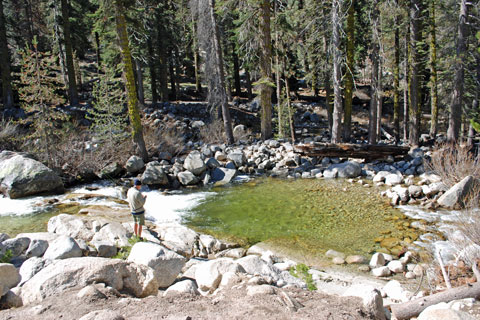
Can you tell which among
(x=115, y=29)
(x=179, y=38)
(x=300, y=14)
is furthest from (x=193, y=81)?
(x=115, y=29)

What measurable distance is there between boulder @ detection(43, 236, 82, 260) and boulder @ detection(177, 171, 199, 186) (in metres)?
7.49

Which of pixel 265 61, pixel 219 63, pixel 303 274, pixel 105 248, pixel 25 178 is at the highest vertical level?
pixel 219 63

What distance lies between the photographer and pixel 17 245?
20.2ft

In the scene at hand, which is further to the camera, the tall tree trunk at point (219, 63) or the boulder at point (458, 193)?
the tall tree trunk at point (219, 63)

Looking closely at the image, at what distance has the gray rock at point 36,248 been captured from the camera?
6043 mm

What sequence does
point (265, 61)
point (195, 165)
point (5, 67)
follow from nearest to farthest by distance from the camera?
point (195, 165), point (265, 61), point (5, 67)

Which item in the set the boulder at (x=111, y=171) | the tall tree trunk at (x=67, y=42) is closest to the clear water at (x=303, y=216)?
the boulder at (x=111, y=171)

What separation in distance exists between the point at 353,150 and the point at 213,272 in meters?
11.6

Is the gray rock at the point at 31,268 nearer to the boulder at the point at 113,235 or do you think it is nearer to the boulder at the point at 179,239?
the boulder at the point at 113,235

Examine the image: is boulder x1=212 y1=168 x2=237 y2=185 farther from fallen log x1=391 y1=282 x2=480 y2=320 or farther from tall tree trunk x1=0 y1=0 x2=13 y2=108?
tall tree trunk x1=0 y1=0 x2=13 y2=108

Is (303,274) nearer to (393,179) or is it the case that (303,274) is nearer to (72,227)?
(72,227)

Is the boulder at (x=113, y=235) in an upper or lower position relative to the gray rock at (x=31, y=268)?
lower

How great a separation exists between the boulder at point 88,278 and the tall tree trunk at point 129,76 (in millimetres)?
10664

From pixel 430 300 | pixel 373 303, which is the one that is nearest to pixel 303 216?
pixel 430 300
